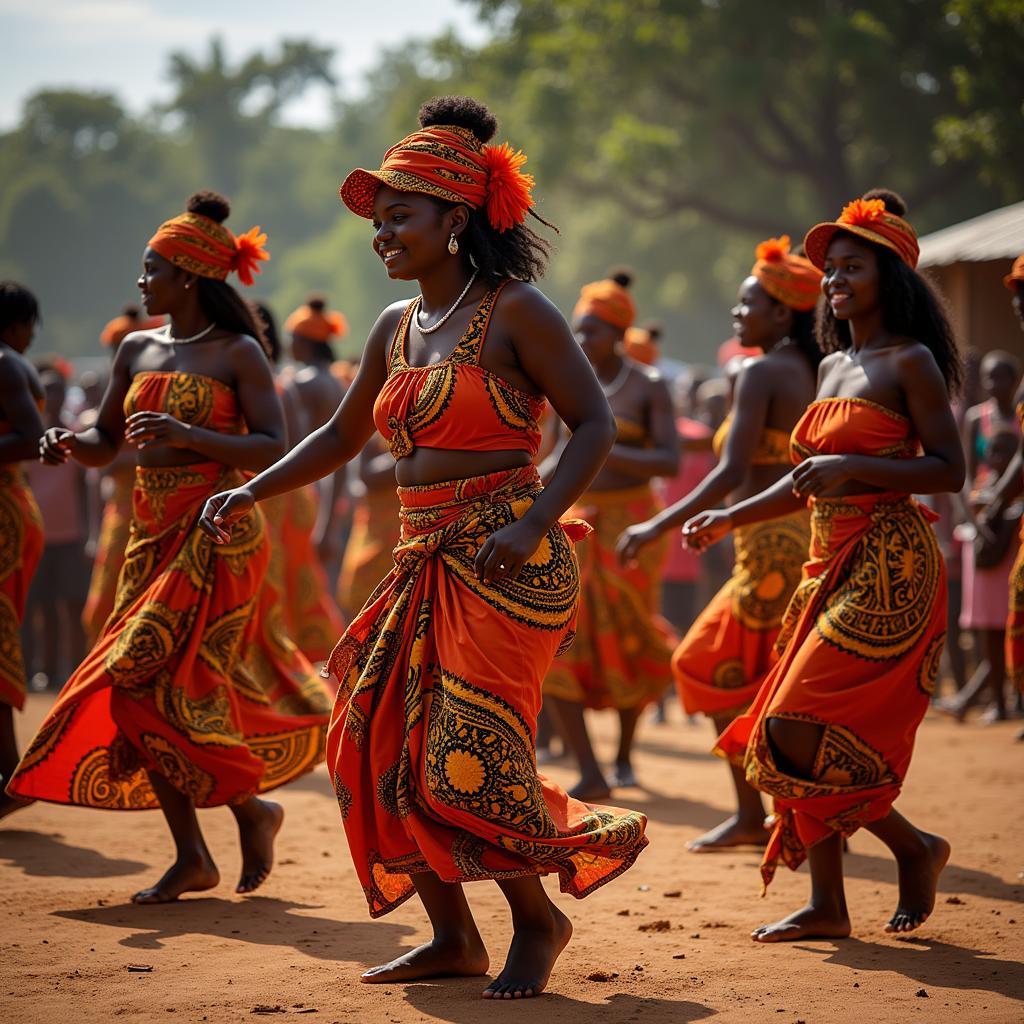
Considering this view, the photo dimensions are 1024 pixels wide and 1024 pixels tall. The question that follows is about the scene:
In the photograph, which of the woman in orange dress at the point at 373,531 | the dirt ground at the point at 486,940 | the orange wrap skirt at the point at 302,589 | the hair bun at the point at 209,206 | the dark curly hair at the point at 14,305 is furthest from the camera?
the woman in orange dress at the point at 373,531

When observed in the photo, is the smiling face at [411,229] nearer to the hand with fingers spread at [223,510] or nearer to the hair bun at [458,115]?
the hair bun at [458,115]

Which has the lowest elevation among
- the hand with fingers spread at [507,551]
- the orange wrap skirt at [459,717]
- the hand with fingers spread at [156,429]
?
the orange wrap skirt at [459,717]

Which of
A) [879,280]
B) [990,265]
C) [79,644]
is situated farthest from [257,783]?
[990,265]

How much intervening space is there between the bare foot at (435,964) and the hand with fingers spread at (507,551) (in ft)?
3.77

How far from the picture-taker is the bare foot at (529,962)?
4598mm

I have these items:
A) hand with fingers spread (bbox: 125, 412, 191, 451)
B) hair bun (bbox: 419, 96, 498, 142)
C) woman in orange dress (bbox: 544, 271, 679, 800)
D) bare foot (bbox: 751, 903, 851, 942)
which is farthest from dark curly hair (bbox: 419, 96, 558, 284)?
woman in orange dress (bbox: 544, 271, 679, 800)

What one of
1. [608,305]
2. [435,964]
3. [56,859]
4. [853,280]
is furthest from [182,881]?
[608,305]

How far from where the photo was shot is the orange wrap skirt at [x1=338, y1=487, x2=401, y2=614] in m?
10.4

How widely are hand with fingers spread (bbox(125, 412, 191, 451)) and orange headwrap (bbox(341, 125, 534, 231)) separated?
144cm

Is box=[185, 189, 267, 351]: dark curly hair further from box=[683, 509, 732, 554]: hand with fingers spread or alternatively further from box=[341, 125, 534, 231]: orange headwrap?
box=[683, 509, 732, 554]: hand with fingers spread

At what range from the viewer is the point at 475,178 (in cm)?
474

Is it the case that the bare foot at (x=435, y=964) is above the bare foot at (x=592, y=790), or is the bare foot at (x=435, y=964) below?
below

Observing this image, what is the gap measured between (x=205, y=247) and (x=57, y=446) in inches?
37.7

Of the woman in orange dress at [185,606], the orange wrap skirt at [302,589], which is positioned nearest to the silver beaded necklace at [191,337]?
the woman in orange dress at [185,606]
